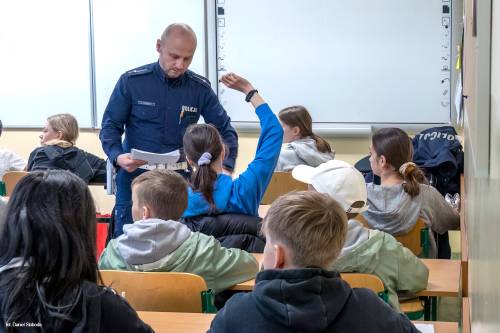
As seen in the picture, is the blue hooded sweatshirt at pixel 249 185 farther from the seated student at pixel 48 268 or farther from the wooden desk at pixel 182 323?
the seated student at pixel 48 268

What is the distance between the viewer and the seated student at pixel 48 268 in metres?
1.74

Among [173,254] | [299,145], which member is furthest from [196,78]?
[173,254]

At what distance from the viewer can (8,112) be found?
23.4 ft

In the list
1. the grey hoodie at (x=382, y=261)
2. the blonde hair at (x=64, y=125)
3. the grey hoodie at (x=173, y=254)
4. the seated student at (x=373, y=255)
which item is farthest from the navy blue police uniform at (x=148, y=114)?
the blonde hair at (x=64, y=125)

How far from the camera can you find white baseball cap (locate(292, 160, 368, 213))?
3.16 m

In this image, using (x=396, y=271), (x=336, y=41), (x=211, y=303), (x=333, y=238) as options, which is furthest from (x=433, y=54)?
(x=333, y=238)

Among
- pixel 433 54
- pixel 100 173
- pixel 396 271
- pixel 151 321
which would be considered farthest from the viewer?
pixel 433 54

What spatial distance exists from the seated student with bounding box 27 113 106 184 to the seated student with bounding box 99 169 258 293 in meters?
2.61

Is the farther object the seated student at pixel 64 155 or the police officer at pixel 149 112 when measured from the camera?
the seated student at pixel 64 155

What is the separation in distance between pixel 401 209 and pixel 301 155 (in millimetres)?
1500

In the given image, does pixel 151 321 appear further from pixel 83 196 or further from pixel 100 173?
pixel 100 173

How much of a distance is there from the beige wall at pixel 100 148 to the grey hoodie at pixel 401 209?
7.52 feet

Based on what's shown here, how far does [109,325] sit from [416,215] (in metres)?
2.44

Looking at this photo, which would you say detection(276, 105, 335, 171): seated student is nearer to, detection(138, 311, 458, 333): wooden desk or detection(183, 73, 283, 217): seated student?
detection(183, 73, 283, 217): seated student
